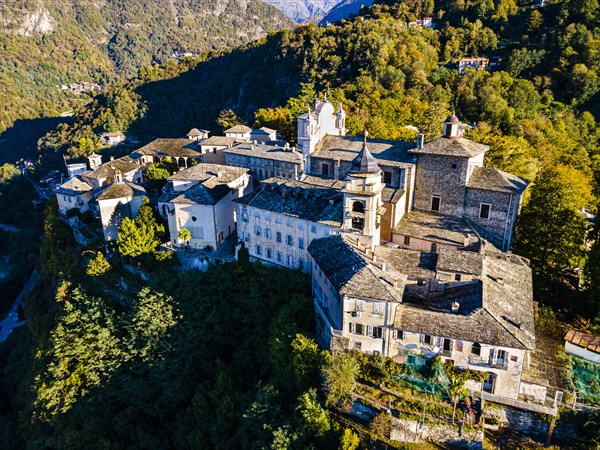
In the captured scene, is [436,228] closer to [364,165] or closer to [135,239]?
[364,165]

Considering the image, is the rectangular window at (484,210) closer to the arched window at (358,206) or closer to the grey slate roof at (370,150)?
the grey slate roof at (370,150)

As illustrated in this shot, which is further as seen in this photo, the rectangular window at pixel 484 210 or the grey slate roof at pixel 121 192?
the grey slate roof at pixel 121 192

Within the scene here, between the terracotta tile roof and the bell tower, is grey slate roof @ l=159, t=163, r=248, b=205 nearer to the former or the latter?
the bell tower

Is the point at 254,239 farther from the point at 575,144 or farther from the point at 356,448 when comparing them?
the point at 575,144

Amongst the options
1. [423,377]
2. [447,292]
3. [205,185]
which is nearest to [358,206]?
[447,292]

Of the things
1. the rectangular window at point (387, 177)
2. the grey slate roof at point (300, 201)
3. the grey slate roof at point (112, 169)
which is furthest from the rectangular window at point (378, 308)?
the grey slate roof at point (112, 169)
